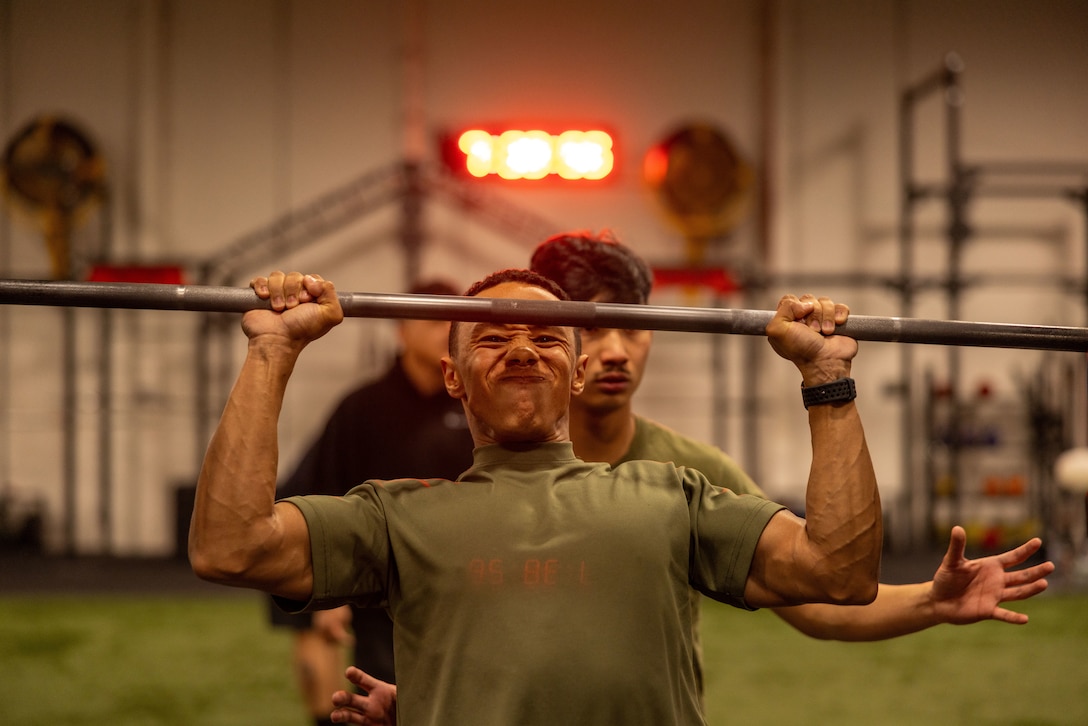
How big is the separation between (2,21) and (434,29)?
337 centimetres

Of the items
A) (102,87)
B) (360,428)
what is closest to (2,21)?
(102,87)

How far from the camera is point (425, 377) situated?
9.74 ft

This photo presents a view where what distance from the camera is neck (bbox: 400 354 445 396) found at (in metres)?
2.97

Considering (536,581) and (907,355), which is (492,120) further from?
(536,581)

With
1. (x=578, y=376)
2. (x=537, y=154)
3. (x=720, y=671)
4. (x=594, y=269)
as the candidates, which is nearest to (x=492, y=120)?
(x=537, y=154)

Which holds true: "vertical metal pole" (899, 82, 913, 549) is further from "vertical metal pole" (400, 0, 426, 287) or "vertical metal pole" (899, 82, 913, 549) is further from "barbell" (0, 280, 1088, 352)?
"barbell" (0, 280, 1088, 352)

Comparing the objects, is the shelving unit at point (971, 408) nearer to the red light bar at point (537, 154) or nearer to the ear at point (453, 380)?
the red light bar at point (537, 154)

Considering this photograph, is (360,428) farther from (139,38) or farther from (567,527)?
(139,38)

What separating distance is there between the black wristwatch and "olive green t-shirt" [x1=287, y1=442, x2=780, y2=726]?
0.54ft

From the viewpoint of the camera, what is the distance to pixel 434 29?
820cm

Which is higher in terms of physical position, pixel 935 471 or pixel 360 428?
pixel 360 428

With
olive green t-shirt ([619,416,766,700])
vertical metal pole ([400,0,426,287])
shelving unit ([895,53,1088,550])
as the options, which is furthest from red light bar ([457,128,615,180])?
olive green t-shirt ([619,416,766,700])

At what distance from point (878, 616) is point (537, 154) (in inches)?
258

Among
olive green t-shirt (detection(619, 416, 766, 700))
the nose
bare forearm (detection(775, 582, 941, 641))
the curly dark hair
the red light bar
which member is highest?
the red light bar
